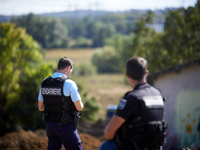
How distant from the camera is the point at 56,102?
12.8 ft

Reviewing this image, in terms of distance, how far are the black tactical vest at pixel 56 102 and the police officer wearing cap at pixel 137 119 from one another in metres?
1.11

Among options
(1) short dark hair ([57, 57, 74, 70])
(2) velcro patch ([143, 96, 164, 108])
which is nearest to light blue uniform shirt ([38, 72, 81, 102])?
(1) short dark hair ([57, 57, 74, 70])

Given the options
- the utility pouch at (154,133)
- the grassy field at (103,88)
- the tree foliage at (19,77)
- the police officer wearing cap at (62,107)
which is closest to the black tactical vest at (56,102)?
the police officer wearing cap at (62,107)

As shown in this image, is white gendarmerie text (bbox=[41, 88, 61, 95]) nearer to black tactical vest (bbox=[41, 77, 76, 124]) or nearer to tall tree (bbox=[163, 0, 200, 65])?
black tactical vest (bbox=[41, 77, 76, 124])

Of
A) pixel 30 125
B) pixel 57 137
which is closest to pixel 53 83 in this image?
pixel 57 137

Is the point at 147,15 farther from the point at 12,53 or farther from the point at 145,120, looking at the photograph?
the point at 145,120

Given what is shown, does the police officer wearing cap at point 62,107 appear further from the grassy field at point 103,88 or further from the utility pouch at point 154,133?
the grassy field at point 103,88

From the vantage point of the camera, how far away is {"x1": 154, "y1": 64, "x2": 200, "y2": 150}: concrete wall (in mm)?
7598

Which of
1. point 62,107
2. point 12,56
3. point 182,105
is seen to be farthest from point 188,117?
point 12,56

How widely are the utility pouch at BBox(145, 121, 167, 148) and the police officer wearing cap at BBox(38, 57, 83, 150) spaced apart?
124 centimetres

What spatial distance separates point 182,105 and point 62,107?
532cm

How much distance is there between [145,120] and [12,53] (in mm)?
13239

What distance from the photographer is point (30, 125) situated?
13500 millimetres

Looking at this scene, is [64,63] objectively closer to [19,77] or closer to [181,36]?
[19,77]
